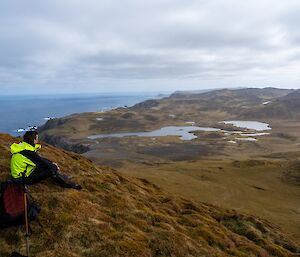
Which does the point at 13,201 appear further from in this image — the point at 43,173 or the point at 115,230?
the point at 115,230

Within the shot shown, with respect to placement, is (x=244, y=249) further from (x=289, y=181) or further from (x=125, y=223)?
(x=289, y=181)

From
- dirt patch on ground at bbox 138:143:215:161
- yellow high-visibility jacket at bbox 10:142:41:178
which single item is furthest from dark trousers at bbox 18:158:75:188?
dirt patch on ground at bbox 138:143:215:161

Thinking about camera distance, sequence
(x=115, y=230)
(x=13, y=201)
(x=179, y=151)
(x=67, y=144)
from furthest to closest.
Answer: (x=67, y=144), (x=179, y=151), (x=115, y=230), (x=13, y=201)

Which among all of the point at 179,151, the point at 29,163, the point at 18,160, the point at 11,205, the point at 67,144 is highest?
the point at 18,160

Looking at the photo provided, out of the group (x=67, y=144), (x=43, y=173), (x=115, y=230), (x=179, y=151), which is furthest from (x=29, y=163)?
(x=67, y=144)

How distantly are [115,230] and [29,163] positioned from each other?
226 inches

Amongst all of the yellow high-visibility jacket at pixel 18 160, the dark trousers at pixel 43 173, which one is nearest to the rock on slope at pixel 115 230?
the dark trousers at pixel 43 173

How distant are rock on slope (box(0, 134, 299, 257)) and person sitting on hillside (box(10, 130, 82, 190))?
3.46 feet

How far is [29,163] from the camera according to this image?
62.2 ft

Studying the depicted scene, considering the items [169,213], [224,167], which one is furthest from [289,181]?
[169,213]

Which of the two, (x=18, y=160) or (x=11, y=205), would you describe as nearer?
(x=11, y=205)

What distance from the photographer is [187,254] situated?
1877cm

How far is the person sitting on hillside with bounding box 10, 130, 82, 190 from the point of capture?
1817 centimetres

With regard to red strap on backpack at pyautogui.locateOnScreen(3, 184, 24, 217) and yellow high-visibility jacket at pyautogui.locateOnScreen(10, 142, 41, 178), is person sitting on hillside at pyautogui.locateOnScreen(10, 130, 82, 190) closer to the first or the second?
yellow high-visibility jacket at pyautogui.locateOnScreen(10, 142, 41, 178)
